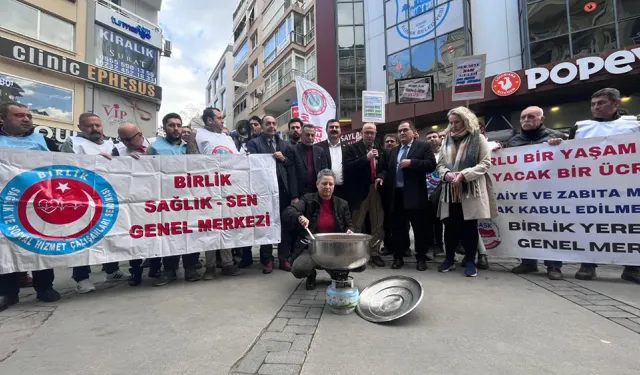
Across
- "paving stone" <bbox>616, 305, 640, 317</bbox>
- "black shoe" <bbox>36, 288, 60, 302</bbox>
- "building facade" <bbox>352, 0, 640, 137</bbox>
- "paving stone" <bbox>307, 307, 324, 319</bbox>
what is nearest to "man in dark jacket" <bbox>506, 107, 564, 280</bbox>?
"paving stone" <bbox>616, 305, 640, 317</bbox>

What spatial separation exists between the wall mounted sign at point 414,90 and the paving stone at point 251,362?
10.7 m

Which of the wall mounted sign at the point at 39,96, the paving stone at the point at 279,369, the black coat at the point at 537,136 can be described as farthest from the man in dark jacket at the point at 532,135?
the wall mounted sign at the point at 39,96

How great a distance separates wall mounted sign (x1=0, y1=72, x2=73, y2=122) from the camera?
12352 millimetres

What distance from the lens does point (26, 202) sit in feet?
10.8

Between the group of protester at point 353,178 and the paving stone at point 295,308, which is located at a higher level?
the group of protester at point 353,178

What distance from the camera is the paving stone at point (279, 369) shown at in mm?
1845

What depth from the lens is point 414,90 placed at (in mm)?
11477

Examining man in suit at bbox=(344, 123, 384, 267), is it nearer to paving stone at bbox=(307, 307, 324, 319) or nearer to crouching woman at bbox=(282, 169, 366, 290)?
crouching woman at bbox=(282, 169, 366, 290)

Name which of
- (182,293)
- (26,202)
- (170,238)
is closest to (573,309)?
(182,293)

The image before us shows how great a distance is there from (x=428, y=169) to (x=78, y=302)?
4.29 meters

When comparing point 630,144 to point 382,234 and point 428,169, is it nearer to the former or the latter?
point 428,169

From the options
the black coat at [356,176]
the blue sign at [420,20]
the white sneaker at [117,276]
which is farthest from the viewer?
the blue sign at [420,20]

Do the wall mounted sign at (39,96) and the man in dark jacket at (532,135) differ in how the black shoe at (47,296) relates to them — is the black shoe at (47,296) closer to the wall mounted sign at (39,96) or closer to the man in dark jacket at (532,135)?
the man in dark jacket at (532,135)

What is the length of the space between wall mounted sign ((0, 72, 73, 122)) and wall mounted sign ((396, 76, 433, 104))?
14.4 metres
